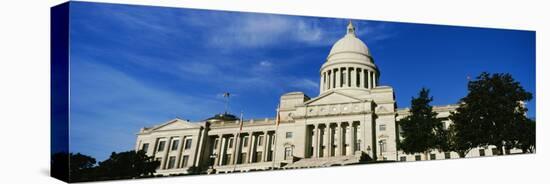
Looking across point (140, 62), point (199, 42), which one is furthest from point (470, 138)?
point (140, 62)

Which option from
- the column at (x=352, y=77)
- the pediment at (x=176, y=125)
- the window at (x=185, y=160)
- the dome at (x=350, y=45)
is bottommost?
the window at (x=185, y=160)

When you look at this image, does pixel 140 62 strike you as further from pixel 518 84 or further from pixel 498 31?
pixel 518 84

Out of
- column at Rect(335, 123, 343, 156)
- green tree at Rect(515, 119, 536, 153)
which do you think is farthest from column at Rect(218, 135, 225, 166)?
green tree at Rect(515, 119, 536, 153)

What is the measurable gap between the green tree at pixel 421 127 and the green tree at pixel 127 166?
1203 cm

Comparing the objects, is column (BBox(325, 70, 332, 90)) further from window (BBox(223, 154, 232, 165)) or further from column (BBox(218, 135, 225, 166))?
window (BBox(223, 154, 232, 165))

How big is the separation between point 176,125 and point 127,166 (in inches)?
109

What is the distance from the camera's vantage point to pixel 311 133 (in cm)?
2578

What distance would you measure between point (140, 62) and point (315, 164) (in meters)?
8.73

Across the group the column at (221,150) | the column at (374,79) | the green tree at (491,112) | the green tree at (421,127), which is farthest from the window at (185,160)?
the green tree at (491,112)

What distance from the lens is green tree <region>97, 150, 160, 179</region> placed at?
56.1 ft

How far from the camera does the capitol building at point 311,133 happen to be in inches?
798

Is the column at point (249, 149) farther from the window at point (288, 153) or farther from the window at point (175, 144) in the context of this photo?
the window at point (175, 144)

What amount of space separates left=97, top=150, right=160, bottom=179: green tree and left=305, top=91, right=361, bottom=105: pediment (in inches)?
317

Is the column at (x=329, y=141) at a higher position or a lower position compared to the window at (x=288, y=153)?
higher
